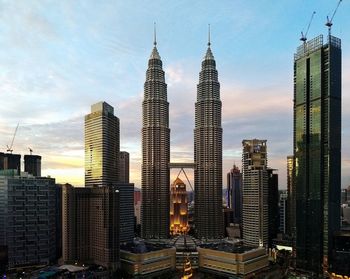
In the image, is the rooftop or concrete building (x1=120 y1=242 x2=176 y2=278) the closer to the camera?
concrete building (x1=120 y1=242 x2=176 y2=278)

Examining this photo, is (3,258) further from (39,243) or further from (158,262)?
(158,262)

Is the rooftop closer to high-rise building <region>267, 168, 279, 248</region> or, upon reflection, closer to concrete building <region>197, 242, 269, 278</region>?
concrete building <region>197, 242, 269, 278</region>

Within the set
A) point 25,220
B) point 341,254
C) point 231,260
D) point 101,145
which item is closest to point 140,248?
point 231,260

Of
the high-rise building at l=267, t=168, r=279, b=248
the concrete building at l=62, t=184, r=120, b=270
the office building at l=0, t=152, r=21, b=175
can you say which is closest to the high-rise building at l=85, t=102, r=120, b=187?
the concrete building at l=62, t=184, r=120, b=270

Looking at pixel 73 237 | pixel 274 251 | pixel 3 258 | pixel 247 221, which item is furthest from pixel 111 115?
pixel 274 251

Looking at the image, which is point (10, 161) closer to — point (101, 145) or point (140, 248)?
point (101, 145)

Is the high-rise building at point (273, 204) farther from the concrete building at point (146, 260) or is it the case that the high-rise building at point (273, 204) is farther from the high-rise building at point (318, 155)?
the concrete building at point (146, 260)
